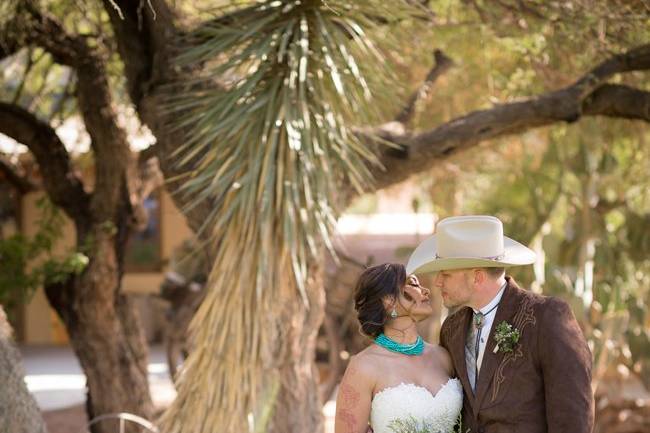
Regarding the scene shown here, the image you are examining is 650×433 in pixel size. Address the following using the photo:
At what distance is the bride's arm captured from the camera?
11.8 ft

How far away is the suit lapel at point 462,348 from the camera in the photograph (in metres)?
3.59

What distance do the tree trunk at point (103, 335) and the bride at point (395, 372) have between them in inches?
142

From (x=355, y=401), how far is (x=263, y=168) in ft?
6.85

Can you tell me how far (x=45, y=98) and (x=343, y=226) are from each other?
8318 millimetres

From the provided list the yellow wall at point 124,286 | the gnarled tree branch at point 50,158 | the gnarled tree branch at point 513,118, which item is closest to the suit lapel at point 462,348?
the gnarled tree branch at point 513,118

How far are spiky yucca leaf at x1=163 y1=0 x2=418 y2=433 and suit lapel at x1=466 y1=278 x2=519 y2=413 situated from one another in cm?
216

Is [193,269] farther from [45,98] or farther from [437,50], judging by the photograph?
[437,50]

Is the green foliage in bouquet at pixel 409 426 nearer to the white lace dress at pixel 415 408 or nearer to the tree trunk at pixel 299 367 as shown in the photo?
the white lace dress at pixel 415 408

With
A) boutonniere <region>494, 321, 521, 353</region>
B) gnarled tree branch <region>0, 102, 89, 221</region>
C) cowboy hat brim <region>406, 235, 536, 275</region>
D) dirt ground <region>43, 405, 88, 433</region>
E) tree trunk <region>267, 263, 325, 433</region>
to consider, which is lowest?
dirt ground <region>43, 405, 88, 433</region>

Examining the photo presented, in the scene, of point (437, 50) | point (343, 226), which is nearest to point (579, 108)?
point (437, 50)

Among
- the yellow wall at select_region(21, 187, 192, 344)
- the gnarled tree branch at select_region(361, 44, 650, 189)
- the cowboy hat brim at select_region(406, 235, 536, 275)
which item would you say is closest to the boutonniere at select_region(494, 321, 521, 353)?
the cowboy hat brim at select_region(406, 235, 536, 275)

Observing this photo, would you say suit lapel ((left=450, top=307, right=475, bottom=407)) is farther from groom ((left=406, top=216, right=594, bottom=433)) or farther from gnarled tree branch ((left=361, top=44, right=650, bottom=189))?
gnarled tree branch ((left=361, top=44, right=650, bottom=189))

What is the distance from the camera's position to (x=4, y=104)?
6.99 meters

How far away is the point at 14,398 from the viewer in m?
4.53
